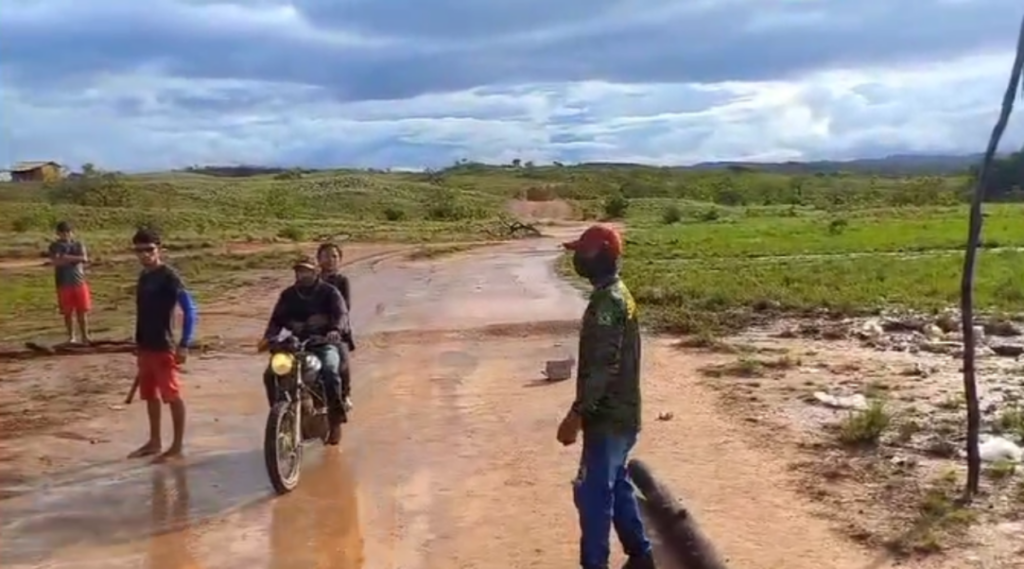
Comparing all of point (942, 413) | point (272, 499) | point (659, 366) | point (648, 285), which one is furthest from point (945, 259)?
point (272, 499)

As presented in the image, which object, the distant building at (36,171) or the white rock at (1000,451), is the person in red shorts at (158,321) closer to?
the white rock at (1000,451)

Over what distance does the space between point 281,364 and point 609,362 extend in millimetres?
3433

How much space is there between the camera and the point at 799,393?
40.8 ft

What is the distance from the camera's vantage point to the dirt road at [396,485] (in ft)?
24.2

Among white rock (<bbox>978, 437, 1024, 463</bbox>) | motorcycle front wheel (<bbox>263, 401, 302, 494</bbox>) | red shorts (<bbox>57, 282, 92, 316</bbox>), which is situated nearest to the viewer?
motorcycle front wheel (<bbox>263, 401, 302, 494</bbox>)

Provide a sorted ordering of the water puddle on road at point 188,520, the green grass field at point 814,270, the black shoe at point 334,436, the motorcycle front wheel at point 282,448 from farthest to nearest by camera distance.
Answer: the green grass field at point 814,270 → the black shoe at point 334,436 → the motorcycle front wheel at point 282,448 → the water puddle on road at point 188,520

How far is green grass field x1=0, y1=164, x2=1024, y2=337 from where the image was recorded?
867 inches

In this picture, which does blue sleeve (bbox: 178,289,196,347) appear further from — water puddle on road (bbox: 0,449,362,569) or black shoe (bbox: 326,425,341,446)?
black shoe (bbox: 326,425,341,446)

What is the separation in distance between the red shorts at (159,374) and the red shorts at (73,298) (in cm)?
686

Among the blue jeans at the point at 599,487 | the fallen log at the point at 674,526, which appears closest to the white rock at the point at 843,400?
the fallen log at the point at 674,526

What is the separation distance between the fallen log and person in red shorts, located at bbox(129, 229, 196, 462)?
3644 millimetres

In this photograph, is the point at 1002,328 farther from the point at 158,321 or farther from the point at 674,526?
the point at 158,321

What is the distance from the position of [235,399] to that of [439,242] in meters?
32.7

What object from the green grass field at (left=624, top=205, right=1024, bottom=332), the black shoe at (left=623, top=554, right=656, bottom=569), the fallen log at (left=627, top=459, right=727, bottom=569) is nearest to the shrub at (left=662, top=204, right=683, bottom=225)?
the green grass field at (left=624, top=205, right=1024, bottom=332)
